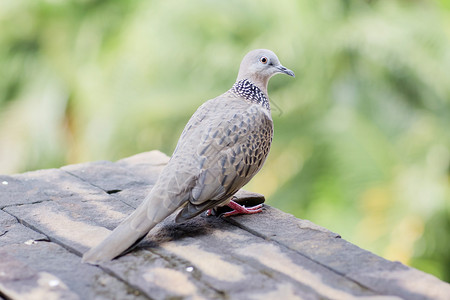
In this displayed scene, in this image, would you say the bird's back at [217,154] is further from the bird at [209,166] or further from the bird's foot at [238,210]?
the bird's foot at [238,210]

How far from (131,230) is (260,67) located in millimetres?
1580

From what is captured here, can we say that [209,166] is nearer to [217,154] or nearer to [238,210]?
[217,154]

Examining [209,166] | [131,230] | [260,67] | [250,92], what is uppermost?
[260,67]

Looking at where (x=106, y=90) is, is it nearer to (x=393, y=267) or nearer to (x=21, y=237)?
(x=21, y=237)

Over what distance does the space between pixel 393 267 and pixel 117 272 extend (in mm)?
1239

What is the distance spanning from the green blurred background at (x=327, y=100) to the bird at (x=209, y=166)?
3682 mm

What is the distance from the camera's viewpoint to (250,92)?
13.6 ft

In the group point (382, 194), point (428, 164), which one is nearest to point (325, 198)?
point (382, 194)

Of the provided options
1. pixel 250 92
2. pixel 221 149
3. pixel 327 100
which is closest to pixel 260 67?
pixel 250 92

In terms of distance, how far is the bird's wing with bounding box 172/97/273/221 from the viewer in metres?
3.52

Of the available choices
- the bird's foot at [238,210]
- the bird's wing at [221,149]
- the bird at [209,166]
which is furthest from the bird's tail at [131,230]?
the bird's foot at [238,210]

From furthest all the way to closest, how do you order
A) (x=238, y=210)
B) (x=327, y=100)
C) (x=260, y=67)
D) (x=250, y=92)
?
(x=327, y=100), (x=260, y=67), (x=250, y=92), (x=238, y=210)

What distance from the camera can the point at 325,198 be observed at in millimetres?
7918

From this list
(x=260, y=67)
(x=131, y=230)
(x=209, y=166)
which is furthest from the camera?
(x=260, y=67)
